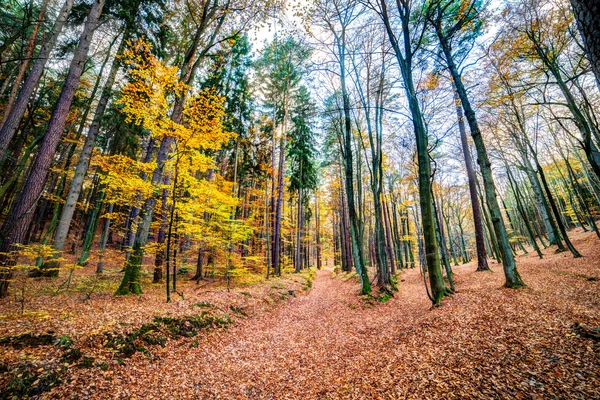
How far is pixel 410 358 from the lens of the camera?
3.94 meters

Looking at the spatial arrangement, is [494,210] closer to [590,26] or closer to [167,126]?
[590,26]

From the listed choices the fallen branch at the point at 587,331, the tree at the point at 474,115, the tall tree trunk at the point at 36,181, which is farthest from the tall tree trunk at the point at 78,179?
the fallen branch at the point at 587,331

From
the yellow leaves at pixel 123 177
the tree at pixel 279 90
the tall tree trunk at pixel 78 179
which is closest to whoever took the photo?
the yellow leaves at pixel 123 177

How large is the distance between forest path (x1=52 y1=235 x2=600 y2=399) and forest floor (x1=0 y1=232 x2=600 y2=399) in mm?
18

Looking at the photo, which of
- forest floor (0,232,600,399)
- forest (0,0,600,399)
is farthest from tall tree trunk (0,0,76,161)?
forest floor (0,232,600,399)

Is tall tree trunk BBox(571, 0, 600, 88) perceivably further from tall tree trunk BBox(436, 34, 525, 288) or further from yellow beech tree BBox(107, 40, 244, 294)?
yellow beech tree BBox(107, 40, 244, 294)

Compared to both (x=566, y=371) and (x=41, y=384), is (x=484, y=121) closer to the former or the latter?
(x=566, y=371)

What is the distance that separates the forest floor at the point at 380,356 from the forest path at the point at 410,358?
18 millimetres

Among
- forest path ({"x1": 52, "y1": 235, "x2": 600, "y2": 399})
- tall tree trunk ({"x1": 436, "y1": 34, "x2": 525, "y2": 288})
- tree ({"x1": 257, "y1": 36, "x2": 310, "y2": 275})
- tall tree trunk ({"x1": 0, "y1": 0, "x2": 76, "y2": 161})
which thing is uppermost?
tree ({"x1": 257, "y1": 36, "x2": 310, "y2": 275})

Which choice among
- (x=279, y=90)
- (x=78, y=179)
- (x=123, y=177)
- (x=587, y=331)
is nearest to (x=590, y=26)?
(x=587, y=331)

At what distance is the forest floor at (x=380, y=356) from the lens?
9.55ft

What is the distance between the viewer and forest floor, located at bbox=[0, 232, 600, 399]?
291 cm

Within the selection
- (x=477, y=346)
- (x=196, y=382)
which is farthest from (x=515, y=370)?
(x=196, y=382)

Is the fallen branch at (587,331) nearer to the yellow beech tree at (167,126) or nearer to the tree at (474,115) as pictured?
the tree at (474,115)
